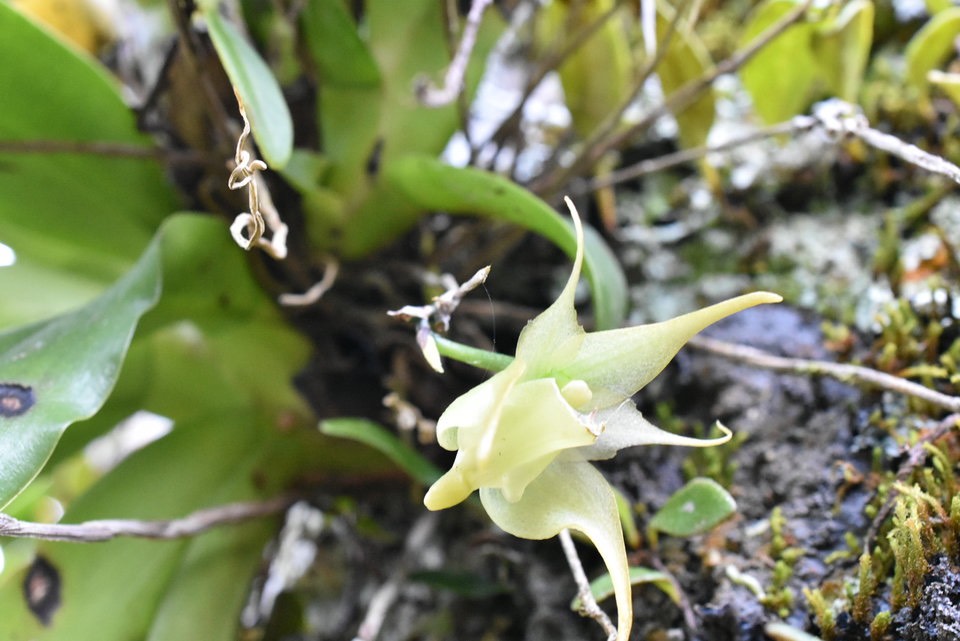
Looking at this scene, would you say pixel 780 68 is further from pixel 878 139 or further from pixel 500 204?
pixel 500 204

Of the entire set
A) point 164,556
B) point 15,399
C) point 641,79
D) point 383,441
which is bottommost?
point 164,556

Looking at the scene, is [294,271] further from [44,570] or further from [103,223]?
[44,570]

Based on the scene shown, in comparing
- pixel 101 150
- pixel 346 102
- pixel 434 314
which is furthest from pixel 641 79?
pixel 101 150

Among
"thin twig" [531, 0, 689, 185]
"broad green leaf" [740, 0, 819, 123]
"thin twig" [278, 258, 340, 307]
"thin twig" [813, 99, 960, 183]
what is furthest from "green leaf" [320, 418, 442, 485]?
"broad green leaf" [740, 0, 819, 123]

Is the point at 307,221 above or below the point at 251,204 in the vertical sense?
below

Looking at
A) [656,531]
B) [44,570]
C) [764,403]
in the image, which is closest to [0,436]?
[44,570]

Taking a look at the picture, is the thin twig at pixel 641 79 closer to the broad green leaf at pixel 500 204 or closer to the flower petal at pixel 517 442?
the broad green leaf at pixel 500 204
